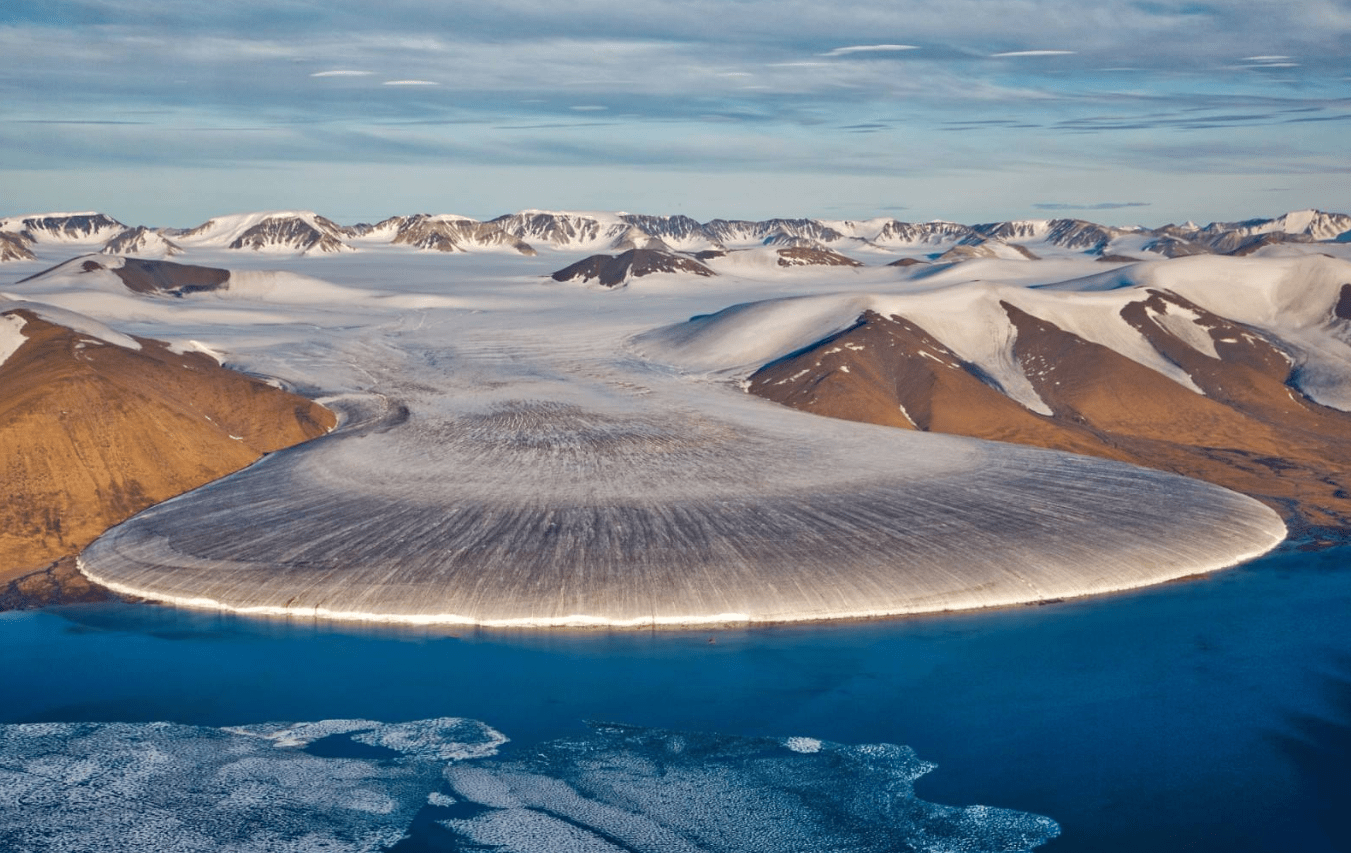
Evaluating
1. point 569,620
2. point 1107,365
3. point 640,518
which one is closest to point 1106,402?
point 1107,365

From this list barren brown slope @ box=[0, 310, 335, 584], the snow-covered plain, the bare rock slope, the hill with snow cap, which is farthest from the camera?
the hill with snow cap

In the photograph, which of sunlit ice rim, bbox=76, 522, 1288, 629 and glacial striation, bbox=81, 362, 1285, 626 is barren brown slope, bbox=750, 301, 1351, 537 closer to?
glacial striation, bbox=81, 362, 1285, 626

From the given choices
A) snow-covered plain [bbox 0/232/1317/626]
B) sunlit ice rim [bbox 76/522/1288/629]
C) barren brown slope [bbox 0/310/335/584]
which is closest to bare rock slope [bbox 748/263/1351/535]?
snow-covered plain [bbox 0/232/1317/626]

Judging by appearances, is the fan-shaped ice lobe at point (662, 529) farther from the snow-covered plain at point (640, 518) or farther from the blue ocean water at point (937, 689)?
the blue ocean water at point (937, 689)

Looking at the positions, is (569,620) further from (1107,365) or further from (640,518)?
(1107,365)

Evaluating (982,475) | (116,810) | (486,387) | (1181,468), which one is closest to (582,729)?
(116,810)

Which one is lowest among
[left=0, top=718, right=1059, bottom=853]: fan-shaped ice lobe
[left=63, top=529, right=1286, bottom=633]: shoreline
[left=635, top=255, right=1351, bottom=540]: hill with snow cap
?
[left=63, top=529, right=1286, bottom=633]: shoreline
